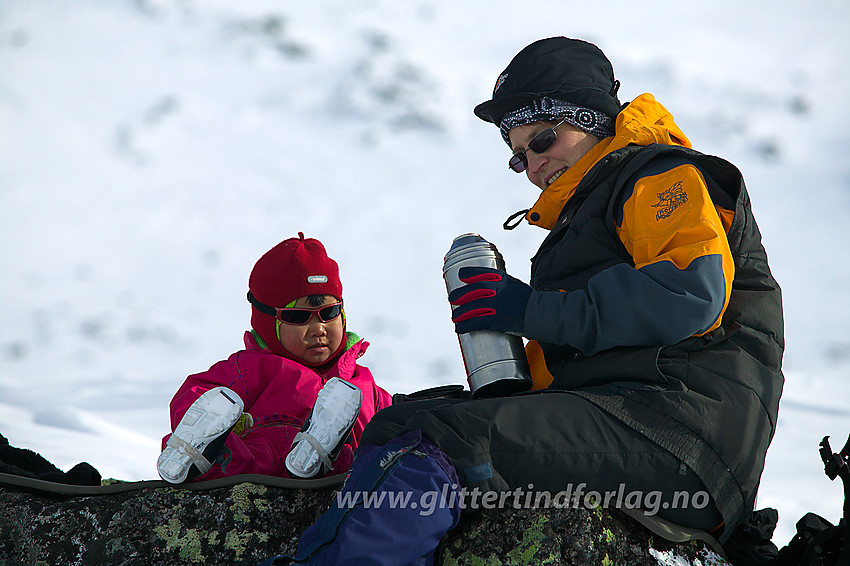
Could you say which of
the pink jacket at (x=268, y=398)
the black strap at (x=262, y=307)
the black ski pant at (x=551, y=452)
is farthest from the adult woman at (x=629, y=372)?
the black strap at (x=262, y=307)

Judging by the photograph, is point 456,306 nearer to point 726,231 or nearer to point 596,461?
point 596,461

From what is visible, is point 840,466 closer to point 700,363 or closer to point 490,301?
point 700,363

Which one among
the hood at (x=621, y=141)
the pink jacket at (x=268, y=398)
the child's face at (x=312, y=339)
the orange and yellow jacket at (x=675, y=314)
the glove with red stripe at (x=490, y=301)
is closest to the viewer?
the orange and yellow jacket at (x=675, y=314)

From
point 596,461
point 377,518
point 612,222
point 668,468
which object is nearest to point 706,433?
point 668,468

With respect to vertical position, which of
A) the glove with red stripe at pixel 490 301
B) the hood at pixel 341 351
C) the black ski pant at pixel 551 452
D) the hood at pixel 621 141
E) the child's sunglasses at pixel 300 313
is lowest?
the black ski pant at pixel 551 452

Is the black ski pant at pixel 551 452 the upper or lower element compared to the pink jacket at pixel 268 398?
lower

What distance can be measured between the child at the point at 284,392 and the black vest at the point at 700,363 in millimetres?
929

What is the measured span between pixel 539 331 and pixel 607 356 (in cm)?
24

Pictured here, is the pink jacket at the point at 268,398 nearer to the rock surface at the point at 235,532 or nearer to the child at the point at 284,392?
the child at the point at 284,392

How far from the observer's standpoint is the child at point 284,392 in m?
2.84

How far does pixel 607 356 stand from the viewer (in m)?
2.55

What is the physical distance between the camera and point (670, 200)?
2562 millimetres

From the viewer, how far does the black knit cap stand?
10.9 feet

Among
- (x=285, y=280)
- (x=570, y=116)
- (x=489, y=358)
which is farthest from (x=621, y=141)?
(x=285, y=280)
